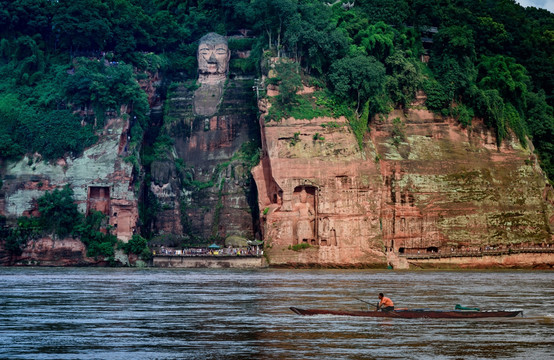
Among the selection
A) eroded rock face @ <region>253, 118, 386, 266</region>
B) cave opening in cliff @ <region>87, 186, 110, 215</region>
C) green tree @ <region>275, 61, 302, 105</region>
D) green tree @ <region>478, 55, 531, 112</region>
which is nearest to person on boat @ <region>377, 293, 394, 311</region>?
eroded rock face @ <region>253, 118, 386, 266</region>

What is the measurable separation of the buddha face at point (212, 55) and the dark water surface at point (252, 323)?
37.1 meters

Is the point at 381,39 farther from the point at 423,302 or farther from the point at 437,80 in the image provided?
the point at 423,302

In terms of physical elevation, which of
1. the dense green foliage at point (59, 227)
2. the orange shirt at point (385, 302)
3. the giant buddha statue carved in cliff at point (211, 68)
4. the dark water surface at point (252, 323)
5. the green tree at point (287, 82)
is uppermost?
the giant buddha statue carved in cliff at point (211, 68)

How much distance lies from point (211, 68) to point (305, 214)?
20.8m

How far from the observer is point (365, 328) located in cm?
3183

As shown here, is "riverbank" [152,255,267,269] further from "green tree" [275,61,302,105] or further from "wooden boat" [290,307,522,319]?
"wooden boat" [290,307,522,319]

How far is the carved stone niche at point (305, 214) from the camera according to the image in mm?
73750

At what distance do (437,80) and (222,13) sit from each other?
70.7ft

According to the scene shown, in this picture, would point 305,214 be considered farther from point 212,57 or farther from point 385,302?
point 385,302

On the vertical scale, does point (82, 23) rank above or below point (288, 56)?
above

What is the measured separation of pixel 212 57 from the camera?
87875mm

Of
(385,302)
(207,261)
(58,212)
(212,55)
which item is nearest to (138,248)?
(207,261)

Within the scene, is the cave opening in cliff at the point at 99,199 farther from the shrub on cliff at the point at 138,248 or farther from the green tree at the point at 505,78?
the green tree at the point at 505,78

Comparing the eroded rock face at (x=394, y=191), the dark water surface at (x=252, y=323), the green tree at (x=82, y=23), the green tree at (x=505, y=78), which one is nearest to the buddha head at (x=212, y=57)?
the green tree at (x=82, y=23)
